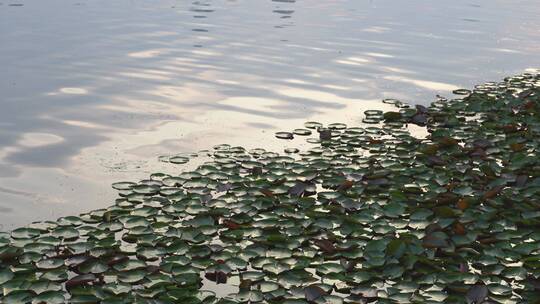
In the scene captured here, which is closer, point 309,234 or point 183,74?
point 309,234

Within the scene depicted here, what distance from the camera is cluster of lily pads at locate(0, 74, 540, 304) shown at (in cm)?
484

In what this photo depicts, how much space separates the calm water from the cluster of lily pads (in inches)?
29.8

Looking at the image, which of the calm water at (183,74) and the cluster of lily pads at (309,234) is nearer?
the cluster of lily pads at (309,234)

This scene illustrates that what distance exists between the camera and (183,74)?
39.0 ft

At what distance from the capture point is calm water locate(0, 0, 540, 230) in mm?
7520

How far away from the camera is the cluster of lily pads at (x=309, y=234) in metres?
4.84

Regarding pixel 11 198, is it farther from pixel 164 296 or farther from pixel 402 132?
pixel 402 132

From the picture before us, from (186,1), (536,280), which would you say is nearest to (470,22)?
(186,1)

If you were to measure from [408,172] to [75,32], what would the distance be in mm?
10195

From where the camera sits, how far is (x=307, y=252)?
5379 millimetres

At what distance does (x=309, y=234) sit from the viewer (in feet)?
18.6

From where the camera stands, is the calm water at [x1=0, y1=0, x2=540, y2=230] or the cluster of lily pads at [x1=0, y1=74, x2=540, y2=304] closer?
the cluster of lily pads at [x1=0, y1=74, x2=540, y2=304]

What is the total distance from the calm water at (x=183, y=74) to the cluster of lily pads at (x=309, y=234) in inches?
29.8

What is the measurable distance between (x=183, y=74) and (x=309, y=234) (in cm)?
675
